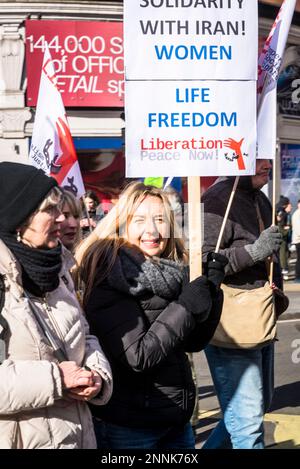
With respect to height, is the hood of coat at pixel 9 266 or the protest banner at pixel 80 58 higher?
the protest banner at pixel 80 58

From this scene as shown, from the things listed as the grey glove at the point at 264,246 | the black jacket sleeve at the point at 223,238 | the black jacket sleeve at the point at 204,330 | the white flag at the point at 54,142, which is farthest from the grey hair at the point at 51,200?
the white flag at the point at 54,142

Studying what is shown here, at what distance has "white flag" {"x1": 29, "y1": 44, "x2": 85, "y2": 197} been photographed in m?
6.79

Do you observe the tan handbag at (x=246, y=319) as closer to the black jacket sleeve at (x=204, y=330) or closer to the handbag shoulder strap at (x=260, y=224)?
the handbag shoulder strap at (x=260, y=224)

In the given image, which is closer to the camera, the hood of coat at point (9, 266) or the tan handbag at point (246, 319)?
the hood of coat at point (9, 266)

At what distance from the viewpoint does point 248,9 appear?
176 inches

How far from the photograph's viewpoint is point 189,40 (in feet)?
14.1

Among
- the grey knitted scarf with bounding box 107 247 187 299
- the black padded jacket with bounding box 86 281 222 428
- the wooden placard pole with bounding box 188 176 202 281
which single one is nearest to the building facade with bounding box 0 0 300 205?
the wooden placard pole with bounding box 188 176 202 281

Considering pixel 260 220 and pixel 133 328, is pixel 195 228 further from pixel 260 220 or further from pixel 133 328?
pixel 260 220

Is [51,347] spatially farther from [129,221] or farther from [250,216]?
[250,216]

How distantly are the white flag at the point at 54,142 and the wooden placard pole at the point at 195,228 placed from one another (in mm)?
2619

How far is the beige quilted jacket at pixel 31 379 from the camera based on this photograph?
2.87m

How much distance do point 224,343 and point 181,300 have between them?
4.24ft

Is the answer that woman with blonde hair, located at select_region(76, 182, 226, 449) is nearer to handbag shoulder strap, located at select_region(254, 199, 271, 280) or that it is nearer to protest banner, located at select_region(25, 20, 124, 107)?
handbag shoulder strap, located at select_region(254, 199, 271, 280)
